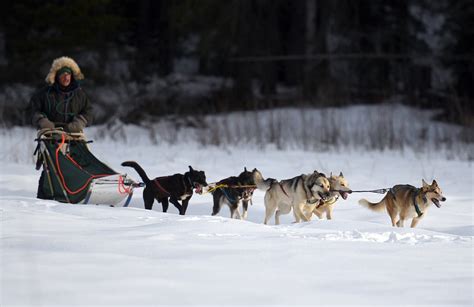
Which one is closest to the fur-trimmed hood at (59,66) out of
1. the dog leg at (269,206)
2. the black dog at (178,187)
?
the black dog at (178,187)

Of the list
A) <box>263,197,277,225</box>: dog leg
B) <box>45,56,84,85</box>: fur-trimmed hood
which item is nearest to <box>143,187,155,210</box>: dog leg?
<box>263,197,277,225</box>: dog leg

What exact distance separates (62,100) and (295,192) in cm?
294

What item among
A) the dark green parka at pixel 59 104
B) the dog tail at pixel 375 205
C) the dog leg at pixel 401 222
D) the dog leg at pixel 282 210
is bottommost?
the dog leg at pixel 401 222

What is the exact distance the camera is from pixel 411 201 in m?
8.25

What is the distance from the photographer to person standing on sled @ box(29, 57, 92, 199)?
913cm

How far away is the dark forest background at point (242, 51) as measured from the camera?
74.8 ft

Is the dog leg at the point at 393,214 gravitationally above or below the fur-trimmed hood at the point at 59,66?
below

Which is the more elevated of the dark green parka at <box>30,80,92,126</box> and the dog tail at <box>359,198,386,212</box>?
the dark green parka at <box>30,80,92,126</box>

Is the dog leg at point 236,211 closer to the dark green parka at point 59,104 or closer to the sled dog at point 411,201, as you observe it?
the sled dog at point 411,201

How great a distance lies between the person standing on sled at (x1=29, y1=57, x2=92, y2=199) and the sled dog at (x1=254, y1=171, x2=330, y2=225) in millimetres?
2214

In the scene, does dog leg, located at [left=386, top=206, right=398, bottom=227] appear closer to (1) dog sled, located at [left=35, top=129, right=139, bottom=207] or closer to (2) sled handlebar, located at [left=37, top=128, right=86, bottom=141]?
(1) dog sled, located at [left=35, top=129, right=139, bottom=207]

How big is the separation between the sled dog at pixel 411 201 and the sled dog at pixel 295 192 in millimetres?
836

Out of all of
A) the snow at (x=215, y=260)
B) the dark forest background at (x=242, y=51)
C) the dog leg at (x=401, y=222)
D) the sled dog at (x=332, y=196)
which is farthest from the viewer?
the dark forest background at (x=242, y=51)

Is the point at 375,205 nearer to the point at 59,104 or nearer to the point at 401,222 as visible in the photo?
the point at 401,222
